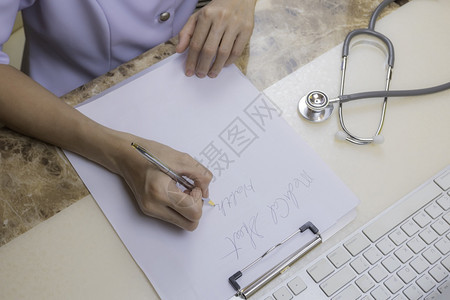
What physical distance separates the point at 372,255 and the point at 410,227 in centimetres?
8

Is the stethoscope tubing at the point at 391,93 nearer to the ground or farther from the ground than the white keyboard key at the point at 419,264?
farther from the ground

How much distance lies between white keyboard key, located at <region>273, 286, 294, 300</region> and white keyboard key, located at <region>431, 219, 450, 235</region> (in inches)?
9.6

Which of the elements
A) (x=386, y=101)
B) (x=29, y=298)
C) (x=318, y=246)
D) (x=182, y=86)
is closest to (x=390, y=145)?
(x=386, y=101)

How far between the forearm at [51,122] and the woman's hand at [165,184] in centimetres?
4

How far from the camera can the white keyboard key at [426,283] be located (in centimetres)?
60

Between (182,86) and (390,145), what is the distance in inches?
14.4

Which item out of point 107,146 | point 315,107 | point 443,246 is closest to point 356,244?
point 443,246

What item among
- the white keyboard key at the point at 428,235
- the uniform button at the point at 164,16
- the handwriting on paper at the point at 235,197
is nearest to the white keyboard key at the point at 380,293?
the white keyboard key at the point at 428,235

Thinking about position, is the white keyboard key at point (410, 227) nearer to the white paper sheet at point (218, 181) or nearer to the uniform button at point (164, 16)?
the white paper sheet at point (218, 181)

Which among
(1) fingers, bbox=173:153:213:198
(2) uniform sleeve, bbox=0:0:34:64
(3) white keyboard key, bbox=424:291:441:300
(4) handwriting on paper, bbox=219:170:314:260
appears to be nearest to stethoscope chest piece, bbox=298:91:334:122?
(4) handwriting on paper, bbox=219:170:314:260

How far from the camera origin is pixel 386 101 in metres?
0.74

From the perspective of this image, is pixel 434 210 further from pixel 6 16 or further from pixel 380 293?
pixel 6 16

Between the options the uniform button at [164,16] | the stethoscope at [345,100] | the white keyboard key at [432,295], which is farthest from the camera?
the uniform button at [164,16]

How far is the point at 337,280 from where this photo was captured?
0.60 m
